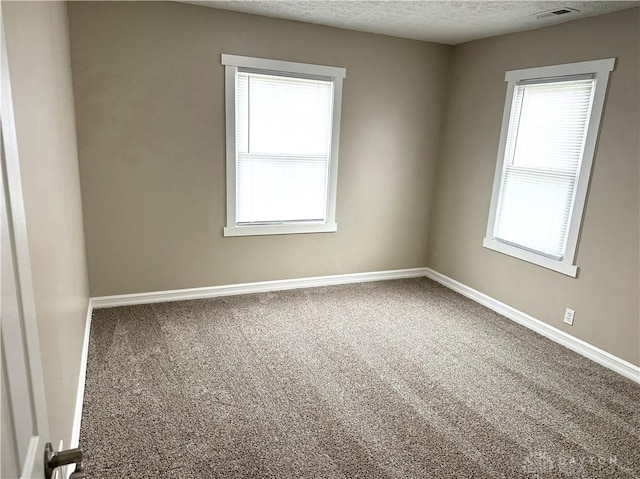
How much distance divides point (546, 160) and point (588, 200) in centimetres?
52

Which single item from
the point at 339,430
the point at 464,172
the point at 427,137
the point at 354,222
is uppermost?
the point at 427,137

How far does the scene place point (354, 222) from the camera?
462 centimetres

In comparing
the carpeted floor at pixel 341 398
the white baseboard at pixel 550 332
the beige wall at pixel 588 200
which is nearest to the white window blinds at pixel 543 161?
the beige wall at pixel 588 200

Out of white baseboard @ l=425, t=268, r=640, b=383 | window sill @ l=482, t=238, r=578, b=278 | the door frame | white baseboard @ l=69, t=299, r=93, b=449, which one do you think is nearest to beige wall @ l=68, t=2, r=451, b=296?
white baseboard @ l=69, t=299, r=93, b=449

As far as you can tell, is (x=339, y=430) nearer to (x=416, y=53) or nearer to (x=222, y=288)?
(x=222, y=288)

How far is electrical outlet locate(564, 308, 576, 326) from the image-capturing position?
3.48 m

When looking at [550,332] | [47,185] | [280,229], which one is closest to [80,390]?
[47,185]

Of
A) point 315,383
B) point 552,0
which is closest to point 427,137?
point 552,0

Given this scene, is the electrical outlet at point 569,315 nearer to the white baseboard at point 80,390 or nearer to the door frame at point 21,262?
the white baseboard at point 80,390

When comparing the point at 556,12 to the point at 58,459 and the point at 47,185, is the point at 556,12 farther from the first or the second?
the point at 58,459

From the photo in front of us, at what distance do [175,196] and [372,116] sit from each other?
2.08m

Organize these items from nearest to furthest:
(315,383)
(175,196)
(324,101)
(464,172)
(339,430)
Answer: (339,430), (315,383), (175,196), (324,101), (464,172)

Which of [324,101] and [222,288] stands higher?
[324,101]

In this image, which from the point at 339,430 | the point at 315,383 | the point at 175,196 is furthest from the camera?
the point at 175,196
